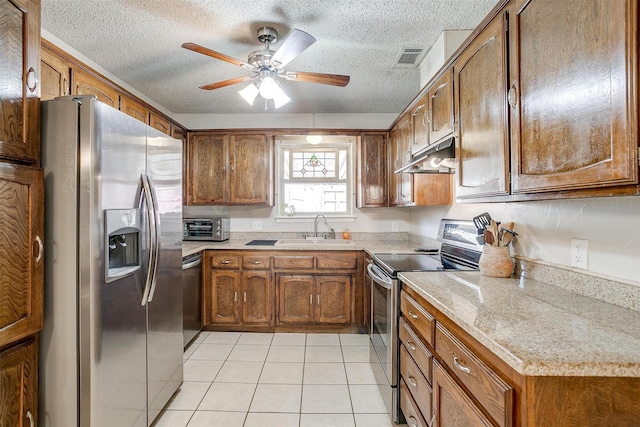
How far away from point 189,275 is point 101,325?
154 centimetres

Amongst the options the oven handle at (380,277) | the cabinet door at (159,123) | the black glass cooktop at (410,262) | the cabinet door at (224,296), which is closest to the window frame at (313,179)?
the cabinet door at (224,296)

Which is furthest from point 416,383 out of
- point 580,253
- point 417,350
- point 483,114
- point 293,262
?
point 293,262

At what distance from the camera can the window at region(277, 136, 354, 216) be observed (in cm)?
395

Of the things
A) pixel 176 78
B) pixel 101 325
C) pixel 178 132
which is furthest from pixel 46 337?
pixel 178 132

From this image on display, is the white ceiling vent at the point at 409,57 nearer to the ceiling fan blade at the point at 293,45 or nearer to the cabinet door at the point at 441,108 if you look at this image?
the cabinet door at the point at 441,108

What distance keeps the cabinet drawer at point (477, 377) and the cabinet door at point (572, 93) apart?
61cm

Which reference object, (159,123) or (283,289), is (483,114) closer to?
(283,289)

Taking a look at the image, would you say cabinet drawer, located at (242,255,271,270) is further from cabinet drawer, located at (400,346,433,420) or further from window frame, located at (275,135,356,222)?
cabinet drawer, located at (400,346,433,420)

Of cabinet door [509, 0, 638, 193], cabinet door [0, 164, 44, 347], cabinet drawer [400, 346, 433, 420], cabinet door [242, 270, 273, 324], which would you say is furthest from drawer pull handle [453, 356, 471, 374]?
cabinet door [242, 270, 273, 324]

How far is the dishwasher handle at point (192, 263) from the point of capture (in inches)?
109

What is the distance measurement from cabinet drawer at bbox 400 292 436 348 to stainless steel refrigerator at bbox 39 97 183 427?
4.59 feet

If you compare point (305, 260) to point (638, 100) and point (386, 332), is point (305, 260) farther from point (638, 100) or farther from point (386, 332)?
point (638, 100)

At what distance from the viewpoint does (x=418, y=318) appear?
148 centimetres

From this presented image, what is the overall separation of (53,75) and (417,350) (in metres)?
2.51
